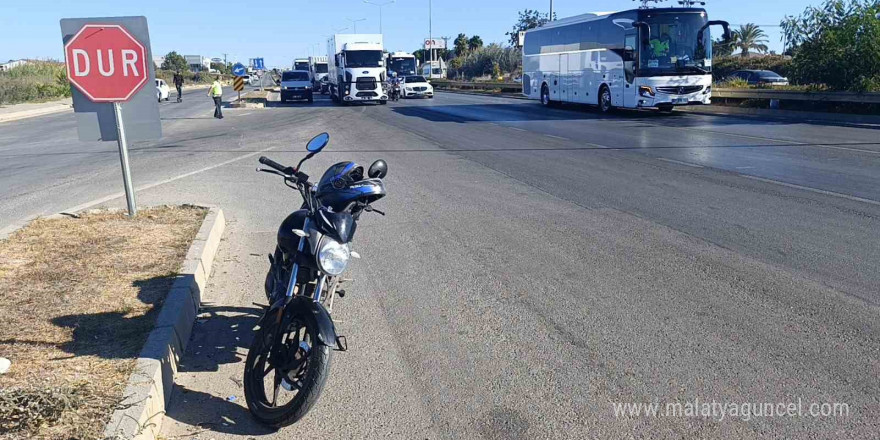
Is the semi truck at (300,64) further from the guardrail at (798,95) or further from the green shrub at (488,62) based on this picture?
the guardrail at (798,95)

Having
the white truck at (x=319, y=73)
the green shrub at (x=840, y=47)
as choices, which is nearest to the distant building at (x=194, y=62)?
the white truck at (x=319, y=73)

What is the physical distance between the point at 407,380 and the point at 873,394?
258 centimetres

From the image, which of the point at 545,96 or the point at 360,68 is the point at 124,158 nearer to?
the point at 545,96

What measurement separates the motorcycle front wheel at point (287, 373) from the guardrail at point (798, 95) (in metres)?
23.2

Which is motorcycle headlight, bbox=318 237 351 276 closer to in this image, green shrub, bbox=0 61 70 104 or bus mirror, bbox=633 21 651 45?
bus mirror, bbox=633 21 651 45

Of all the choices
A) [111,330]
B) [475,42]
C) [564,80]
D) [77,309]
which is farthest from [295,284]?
[475,42]

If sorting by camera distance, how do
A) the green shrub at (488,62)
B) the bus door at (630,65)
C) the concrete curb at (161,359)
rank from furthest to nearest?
1. the green shrub at (488,62)
2. the bus door at (630,65)
3. the concrete curb at (161,359)

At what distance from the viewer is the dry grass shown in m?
3.54

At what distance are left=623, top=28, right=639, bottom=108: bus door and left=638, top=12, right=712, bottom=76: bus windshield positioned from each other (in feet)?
1.11

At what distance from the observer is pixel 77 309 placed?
5102 mm

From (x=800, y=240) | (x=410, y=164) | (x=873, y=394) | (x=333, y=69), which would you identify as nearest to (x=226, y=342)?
(x=873, y=394)

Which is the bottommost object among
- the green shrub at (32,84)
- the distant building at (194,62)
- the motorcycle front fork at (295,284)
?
the motorcycle front fork at (295,284)

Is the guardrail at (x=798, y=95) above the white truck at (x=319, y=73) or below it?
below

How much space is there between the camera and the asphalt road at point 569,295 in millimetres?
3912
